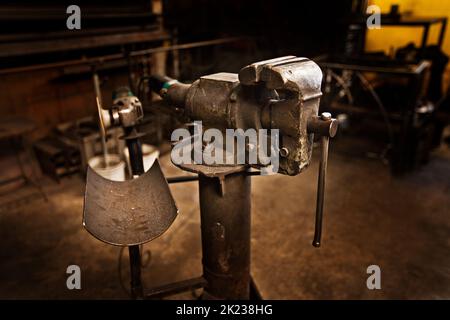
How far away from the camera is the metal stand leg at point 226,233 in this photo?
1.29 m

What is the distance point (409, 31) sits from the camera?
5.54 meters

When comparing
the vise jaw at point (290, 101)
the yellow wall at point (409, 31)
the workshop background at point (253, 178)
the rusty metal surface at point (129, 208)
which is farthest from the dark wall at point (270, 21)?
the vise jaw at point (290, 101)

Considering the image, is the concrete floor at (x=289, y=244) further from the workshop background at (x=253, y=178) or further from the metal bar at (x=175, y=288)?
the metal bar at (x=175, y=288)

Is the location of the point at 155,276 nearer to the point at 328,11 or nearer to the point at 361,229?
the point at 361,229

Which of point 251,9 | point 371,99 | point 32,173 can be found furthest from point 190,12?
point 32,173

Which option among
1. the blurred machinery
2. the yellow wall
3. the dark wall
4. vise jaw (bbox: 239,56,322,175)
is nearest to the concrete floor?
the blurred machinery

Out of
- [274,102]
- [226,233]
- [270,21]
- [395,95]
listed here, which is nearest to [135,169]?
[226,233]

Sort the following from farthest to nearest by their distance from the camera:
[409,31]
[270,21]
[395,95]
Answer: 1. [409,31]
2. [270,21]
3. [395,95]

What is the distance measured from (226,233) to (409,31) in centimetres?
555

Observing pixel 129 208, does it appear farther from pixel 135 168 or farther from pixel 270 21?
pixel 270 21

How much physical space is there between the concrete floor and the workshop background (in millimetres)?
11

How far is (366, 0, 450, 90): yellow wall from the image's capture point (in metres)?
5.19

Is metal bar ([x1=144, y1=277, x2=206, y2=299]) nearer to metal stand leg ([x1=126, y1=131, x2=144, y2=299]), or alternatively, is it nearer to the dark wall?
metal stand leg ([x1=126, y1=131, x2=144, y2=299])

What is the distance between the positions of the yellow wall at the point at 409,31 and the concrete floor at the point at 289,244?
9.61 feet
